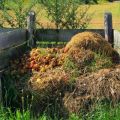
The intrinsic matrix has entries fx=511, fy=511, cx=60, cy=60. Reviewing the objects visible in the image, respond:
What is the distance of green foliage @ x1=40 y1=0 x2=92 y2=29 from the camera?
10.3 meters

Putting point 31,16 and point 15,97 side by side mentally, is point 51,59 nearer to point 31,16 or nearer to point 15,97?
point 15,97

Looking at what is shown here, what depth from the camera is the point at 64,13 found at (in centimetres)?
1037

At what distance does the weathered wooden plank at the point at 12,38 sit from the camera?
836 centimetres

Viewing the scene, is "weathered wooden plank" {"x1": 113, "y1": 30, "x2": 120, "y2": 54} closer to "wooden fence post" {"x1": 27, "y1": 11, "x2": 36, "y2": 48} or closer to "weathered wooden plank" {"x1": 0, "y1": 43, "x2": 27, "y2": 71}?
"wooden fence post" {"x1": 27, "y1": 11, "x2": 36, "y2": 48}

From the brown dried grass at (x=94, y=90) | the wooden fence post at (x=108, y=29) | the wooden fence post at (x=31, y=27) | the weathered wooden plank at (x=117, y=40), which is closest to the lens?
the brown dried grass at (x=94, y=90)

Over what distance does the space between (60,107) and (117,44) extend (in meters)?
2.44

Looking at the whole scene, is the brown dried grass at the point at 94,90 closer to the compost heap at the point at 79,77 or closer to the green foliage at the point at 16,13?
the compost heap at the point at 79,77

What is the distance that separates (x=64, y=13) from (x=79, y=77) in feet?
9.79

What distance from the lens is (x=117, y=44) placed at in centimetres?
928

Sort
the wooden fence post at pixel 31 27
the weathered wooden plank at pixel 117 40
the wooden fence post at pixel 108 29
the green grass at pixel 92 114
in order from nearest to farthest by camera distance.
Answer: the green grass at pixel 92 114
the weathered wooden plank at pixel 117 40
the wooden fence post at pixel 31 27
the wooden fence post at pixel 108 29

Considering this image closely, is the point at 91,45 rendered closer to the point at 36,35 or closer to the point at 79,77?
the point at 79,77

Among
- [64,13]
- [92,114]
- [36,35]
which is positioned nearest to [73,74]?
[92,114]

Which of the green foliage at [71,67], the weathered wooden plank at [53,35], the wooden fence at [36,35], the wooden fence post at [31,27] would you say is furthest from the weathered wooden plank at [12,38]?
the green foliage at [71,67]

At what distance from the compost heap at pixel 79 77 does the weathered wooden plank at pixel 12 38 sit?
2.69ft
